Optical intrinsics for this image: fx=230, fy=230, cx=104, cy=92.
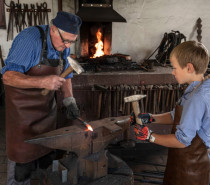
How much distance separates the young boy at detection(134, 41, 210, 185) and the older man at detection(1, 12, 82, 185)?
0.93 m

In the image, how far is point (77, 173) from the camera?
173 centimetres

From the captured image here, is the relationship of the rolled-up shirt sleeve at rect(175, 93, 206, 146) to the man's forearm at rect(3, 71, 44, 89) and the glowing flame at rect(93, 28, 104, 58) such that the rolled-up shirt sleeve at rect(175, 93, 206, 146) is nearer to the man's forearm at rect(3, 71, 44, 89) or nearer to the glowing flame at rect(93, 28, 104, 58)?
the man's forearm at rect(3, 71, 44, 89)

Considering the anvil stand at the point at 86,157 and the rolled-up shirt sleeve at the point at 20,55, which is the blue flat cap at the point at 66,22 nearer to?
the rolled-up shirt sleeve at the point at 20,55

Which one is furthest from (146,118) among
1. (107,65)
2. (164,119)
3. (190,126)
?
(107,65)

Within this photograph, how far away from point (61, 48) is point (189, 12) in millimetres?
3597

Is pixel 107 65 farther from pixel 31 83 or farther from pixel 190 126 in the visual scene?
pixel 190 126

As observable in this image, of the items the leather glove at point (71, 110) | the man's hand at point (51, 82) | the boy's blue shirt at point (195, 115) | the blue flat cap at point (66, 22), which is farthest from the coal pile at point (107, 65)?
the boy's blue shirt at point (195, 115)

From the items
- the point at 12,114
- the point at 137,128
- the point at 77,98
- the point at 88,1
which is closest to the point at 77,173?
the point at 137,128

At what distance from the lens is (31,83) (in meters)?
1.90

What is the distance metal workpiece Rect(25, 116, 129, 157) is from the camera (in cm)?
156

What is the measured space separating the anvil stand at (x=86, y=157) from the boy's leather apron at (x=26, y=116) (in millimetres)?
Result: 484

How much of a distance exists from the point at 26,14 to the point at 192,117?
4220 mm

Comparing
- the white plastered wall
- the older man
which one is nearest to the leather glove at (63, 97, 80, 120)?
the older man

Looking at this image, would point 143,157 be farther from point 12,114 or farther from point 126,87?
point 12,114
